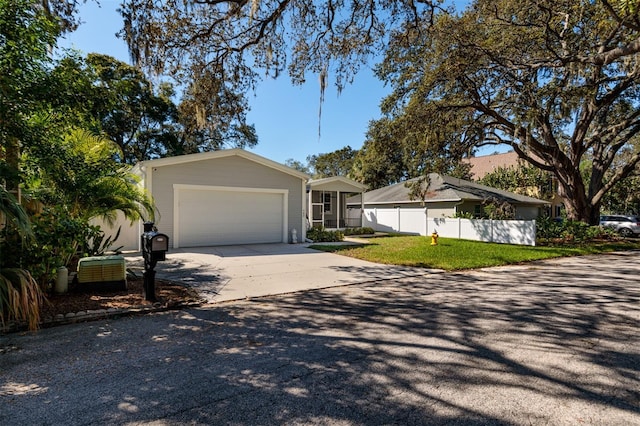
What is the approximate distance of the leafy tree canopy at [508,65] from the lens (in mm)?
8711

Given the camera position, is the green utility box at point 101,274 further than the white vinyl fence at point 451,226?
No

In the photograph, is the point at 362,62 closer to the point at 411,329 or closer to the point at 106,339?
the point at 411,329

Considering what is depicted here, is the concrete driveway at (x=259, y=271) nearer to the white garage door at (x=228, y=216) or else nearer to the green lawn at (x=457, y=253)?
the green lawn at (x=457, y=253)

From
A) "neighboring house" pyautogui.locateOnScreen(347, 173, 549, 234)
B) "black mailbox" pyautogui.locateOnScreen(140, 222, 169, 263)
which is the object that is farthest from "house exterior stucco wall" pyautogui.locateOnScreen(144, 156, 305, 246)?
"neighboring house" pyautogui.locateOnScreen(347, 173, 549, 234)

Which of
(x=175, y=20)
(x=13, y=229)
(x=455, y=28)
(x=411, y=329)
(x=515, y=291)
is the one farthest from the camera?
(x=455, y=28)

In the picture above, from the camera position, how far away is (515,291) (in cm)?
629

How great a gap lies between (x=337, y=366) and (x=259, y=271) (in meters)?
5.03

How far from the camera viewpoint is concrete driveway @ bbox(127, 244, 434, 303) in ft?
20.7

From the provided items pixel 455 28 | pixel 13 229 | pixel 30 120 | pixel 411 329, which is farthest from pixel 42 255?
pixel 455 28

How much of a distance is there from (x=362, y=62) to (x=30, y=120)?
6866 mm

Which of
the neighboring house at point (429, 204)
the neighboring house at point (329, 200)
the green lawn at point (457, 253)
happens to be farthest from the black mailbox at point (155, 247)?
the neighboring house at point (429, 204)

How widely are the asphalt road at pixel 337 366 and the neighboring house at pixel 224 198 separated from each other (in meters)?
7.31

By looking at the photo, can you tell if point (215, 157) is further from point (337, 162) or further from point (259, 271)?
point (337, 162)

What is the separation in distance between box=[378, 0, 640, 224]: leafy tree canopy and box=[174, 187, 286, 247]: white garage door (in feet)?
20.7
